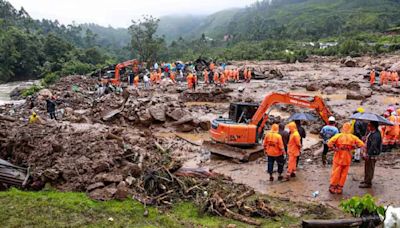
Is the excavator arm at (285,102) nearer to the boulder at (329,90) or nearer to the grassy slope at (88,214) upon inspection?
the grassy slope at (88,214)

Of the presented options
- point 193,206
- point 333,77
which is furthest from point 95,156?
point 333,77

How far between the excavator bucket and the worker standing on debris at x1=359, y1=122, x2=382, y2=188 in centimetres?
375

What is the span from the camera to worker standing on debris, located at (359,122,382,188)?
9414 mm

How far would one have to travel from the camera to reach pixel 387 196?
9359 millimetres

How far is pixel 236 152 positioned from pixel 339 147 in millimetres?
4257

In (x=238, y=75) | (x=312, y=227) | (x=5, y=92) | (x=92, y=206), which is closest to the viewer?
(x=312, y=227)

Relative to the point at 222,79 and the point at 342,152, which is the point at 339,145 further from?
the point at 222,79

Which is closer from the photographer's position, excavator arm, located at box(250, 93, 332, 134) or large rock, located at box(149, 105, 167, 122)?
excavator arm, located at box(250, 93, 332, 134)

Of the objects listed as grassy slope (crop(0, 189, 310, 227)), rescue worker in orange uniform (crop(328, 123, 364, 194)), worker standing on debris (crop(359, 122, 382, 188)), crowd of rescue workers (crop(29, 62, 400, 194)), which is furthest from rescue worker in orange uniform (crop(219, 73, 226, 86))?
grassy slope (crop(0, 189, 310, 227))

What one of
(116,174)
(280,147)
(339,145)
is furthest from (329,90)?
(116,174)

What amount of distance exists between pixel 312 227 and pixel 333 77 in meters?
33.2

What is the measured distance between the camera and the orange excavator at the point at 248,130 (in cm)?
1243

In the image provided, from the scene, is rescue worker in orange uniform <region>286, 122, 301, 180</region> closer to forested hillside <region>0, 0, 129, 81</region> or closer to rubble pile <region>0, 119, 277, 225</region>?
rubble pile <region>0, 119, 277, 225</region>

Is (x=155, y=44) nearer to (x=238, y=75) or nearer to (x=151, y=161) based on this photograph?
(x=238, y=75)
